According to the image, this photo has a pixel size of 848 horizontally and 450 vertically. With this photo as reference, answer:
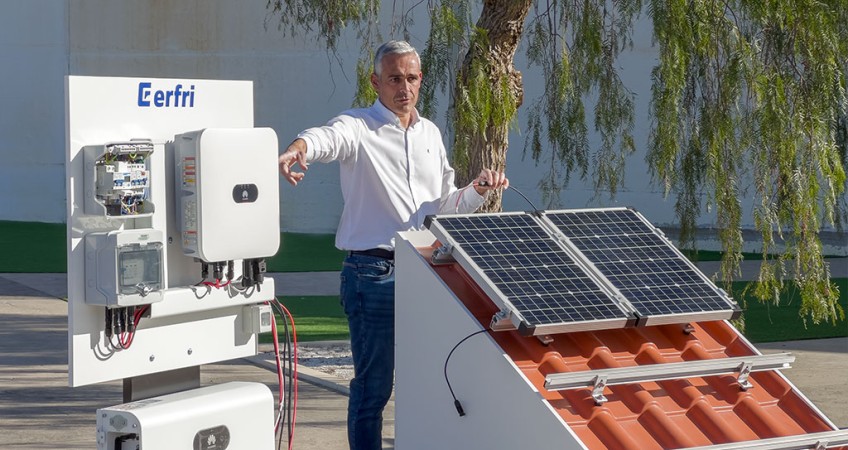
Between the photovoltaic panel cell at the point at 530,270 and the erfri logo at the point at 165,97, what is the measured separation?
1.02 metres

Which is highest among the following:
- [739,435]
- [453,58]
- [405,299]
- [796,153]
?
[453,58]

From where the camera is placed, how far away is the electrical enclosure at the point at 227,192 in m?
4.23

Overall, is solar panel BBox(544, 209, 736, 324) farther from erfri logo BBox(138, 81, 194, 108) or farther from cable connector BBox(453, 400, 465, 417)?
erfri logo BBox(138, 81, 194, 108)

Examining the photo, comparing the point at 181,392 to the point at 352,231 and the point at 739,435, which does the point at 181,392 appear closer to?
the point at 352,231

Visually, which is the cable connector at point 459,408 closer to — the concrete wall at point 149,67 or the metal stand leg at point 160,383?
the metal stand leg at point 160,383

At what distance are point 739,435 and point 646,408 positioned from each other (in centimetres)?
33

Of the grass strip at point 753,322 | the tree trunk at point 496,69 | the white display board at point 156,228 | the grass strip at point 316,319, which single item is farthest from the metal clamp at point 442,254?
the grass strip at point 753,322

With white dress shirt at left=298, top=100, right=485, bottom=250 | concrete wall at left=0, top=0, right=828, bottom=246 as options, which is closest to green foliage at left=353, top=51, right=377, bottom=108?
white dress shirt at left=298, top=100, right=485, bottom=250

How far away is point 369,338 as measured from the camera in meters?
4.78

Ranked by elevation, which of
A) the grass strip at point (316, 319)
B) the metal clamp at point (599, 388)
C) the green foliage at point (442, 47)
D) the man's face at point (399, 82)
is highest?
the green foliage at point (442, 47)

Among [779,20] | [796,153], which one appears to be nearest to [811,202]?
[796,153]

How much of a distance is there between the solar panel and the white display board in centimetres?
123

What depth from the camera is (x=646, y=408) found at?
13.1 ft

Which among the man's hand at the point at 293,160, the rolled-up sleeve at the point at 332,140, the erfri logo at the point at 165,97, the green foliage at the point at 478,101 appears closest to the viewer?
the erfri logo at the point at 165,97
